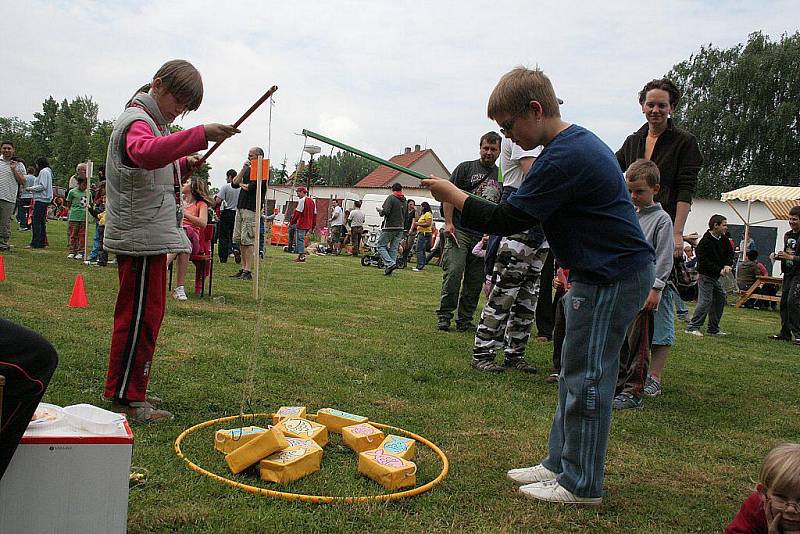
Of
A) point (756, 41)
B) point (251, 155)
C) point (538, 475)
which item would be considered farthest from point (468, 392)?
point (756, 41)

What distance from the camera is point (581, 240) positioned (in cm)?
289

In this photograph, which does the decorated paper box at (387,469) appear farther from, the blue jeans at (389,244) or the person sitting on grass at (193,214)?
the blue jeans at (389,244)

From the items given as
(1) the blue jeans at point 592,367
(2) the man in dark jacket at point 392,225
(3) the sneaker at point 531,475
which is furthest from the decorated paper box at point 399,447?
(2) the man in dark jacket at point 392,225

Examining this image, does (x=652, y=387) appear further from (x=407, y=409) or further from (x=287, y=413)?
(x=287, y=413)

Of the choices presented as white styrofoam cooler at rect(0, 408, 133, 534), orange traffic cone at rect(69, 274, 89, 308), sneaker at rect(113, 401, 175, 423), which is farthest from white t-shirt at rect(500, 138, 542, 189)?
orange traffic cone at rect(69, 274, 89, 308)

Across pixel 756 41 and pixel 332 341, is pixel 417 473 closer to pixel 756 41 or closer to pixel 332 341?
pixel 332 341

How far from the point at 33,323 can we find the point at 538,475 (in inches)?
175

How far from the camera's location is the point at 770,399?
18.1 feet

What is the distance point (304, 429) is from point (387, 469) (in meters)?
0.57

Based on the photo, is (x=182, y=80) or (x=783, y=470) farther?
(x=182, y=80)

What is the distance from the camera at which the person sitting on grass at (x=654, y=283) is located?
4559 mm

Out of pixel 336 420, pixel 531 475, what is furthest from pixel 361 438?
pixel 531 475

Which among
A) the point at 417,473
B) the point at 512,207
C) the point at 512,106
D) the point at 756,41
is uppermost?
the point at 756,41

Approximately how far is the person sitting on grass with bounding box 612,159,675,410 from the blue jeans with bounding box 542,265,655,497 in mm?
1598
